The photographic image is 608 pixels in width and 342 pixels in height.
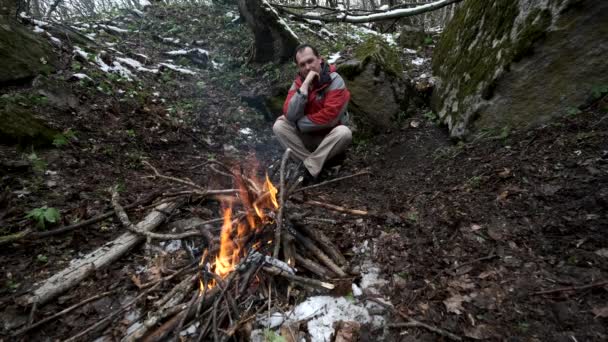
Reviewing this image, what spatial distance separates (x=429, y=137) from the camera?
505 cm

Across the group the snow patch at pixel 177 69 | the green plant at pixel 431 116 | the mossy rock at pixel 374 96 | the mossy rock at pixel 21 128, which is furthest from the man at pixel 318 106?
the snow patch at pixel 177 69

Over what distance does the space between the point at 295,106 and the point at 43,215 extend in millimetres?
3490

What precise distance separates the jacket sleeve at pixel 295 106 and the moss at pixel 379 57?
203 centimetres

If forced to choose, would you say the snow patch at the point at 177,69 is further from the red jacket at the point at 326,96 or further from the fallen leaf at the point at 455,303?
the fallen leaf at the point at 455,303

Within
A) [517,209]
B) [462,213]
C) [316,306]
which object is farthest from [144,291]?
[517,209]

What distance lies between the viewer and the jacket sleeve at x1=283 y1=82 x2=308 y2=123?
15.1 ft

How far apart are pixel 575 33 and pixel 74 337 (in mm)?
5567

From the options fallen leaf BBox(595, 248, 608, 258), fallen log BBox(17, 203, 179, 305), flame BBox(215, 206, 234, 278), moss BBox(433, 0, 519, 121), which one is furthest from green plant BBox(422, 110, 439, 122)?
fallen log BBox(17, 203, 179, 305)

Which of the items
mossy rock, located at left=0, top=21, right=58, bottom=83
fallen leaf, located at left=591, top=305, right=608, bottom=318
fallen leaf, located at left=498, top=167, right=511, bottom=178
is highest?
mossy rock, located at left=0, top=21, right=58, bottom=83

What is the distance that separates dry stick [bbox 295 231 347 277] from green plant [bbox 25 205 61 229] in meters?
2.60

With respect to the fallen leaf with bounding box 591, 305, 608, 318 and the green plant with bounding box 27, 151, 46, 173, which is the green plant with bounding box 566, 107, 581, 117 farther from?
the green plant with bounding box 27, 151, 46, 173

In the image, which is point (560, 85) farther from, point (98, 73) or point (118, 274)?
point (98, 73)

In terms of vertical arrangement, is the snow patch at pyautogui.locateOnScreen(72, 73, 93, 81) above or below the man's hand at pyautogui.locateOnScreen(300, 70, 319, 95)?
above

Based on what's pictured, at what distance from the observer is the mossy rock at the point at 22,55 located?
4461mm
